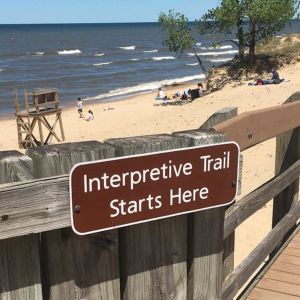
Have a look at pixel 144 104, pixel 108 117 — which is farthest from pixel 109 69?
pixel 108 117

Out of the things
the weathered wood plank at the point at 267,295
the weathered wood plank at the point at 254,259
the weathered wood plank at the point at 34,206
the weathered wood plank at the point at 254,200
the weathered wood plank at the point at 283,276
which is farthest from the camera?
the weathered wood plank at the point at 283,276

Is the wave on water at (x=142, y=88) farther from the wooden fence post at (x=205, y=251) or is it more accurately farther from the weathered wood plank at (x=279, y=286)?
the wooden fence post at (x=205, y=251)

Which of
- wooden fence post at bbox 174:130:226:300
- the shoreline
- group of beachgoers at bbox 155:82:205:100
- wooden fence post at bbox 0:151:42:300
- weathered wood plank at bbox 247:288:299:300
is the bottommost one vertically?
the shoreline

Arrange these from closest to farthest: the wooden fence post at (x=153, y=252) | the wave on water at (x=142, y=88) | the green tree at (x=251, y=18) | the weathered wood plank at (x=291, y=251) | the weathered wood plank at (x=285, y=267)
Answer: the wooden fence post at (x=153, y=252)
the weathered wood plank at (x=285, y=267)
the weathered wood plank at (x=291, y=251)
the green tree at (x=251, y=18)
the wave on water at (x=142, y=88)

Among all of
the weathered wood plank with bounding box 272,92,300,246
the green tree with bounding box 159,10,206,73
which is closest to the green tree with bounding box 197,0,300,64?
the green tree with bounding box 159,10,206,73

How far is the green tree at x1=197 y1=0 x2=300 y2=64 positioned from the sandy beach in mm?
2390

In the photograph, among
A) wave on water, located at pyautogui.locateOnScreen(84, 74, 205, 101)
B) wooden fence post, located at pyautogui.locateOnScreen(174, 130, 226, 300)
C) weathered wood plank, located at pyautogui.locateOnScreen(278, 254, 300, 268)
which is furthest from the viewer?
wave on water, located at pyautogui.locateOnScreen(84, 74, 205, 101)

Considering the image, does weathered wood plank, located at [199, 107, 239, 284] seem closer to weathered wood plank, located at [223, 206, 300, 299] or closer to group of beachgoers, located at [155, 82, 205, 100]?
weathered wood plank, located at [223, 206, 300, 299]

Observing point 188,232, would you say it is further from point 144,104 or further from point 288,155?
point 144,104

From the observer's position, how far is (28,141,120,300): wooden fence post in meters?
1.78

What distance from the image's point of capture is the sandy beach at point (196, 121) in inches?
287

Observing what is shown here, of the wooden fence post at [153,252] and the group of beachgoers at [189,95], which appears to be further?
the group of beachgoers at [189,95]

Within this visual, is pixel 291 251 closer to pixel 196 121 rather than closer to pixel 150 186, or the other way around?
pixel 150 186

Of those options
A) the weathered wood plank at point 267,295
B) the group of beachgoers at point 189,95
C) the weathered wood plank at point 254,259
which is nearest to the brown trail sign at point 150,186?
the weathered wood plank at point 254,259
